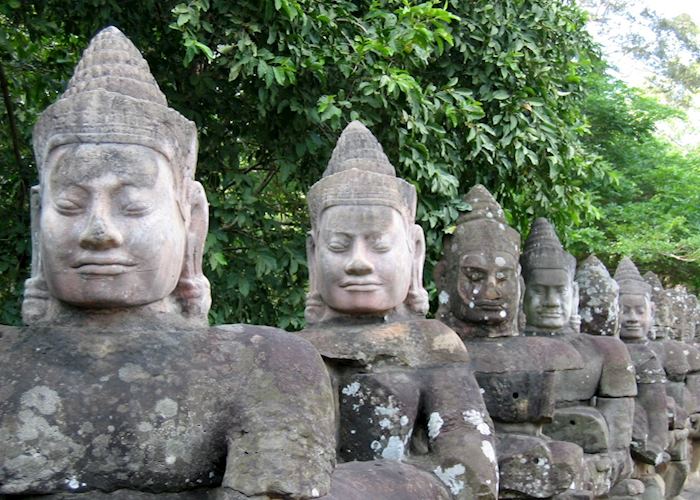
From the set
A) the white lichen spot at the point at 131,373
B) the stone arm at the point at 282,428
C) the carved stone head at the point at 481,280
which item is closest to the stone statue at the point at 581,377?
the carved stone head at the point at 481,280

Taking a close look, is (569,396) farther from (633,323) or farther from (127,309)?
(127,309)

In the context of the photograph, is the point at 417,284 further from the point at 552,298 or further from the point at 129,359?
the point at 552,298

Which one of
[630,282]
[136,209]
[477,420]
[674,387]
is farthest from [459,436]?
[674,387]

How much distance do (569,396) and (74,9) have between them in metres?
4.51

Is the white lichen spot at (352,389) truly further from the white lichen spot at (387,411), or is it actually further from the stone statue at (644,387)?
the stone statue at (644,387)

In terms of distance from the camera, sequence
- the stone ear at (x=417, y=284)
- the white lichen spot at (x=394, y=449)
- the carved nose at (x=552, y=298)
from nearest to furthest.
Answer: the white lichen spot at (x=394, y=449) → the stone ear at (x=417, y=284) → the carved nose at (x=552, y=298)

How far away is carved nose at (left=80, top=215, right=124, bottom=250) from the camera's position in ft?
8.66

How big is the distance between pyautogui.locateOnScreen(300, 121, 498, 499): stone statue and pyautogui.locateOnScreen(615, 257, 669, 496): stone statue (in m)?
4.31

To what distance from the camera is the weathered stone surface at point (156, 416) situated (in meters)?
2.52

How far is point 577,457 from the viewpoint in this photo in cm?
488

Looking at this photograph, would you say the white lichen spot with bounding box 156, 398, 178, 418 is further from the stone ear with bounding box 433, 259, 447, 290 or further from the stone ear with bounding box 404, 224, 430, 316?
the stone ear with bounding box 433, 259, 447, 290

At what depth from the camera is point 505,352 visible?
5.03 metres

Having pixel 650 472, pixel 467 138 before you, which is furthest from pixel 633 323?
pixel 467 138

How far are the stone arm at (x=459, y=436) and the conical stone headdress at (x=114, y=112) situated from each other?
5.15ft
